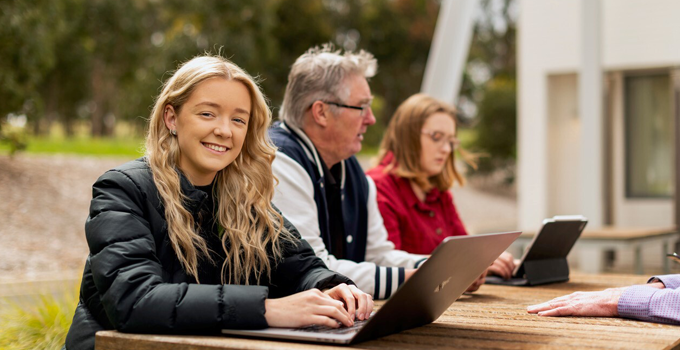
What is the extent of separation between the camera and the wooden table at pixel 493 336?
1.52m

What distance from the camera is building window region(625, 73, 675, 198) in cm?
957

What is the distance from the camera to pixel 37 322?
352cm

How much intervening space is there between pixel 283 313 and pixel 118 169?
1.73 feet

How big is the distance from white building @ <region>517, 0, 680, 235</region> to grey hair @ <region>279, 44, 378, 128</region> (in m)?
5.98

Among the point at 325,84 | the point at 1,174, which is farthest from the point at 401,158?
the point at 1,174

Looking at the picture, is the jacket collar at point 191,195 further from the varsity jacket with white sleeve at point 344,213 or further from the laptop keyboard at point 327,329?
the varsity jacket with white sleeve at point 344,213

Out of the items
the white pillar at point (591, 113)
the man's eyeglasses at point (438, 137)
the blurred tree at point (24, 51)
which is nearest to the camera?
the man's eyeglasses at point (438, 137)

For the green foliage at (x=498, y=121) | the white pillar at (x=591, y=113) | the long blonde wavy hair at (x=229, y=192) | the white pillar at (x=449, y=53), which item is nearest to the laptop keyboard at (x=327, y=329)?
the long blonde wavy hair at (x=229, y=192)

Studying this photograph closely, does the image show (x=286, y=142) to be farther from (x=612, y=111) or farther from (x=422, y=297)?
(x=612, y=111)

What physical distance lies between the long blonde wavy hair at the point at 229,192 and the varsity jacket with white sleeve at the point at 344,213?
0.48 metres

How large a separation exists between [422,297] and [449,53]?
5124 millimetres

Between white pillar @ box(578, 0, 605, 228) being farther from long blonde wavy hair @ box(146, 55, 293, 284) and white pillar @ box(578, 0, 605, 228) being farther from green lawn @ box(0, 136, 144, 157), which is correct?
green lawn @ box(0, 136, 144, 157)

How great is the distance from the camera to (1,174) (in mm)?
12016

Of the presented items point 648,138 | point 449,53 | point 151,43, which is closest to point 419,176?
point 449,53
